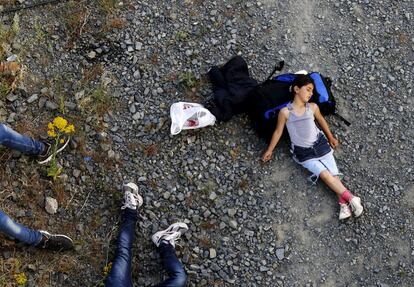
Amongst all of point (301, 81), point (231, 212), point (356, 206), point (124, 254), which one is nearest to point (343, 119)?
point (301, 81)

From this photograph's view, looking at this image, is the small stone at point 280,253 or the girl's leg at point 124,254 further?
the small stone at point 280,253

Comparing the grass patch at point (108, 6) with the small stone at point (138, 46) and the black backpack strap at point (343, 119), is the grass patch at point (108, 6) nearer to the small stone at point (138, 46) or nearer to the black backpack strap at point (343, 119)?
the small stone at point (138, 46)

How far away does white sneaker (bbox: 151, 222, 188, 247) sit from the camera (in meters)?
8.49

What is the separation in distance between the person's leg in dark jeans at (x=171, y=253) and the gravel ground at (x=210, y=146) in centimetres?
27

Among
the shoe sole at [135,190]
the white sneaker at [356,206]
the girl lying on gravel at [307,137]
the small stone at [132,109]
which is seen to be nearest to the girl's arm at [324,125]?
the girl lying on gravel at [307,137]

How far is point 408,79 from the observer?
10.1 metres

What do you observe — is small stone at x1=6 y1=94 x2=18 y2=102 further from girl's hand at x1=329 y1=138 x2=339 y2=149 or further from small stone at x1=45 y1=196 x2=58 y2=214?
girl's hand at x1=329 y1=138 x2=339 y2=149

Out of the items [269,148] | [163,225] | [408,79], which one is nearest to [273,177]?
[269,148]

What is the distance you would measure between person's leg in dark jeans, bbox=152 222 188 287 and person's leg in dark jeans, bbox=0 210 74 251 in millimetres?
1392

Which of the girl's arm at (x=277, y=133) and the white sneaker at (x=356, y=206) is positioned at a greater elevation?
the girl's arm at (x=277, y=133)

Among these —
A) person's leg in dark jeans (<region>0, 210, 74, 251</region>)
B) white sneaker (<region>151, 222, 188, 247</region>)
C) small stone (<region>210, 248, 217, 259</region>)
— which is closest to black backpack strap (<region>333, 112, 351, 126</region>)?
small stone (<region>210, 248, 217, 259</region>)

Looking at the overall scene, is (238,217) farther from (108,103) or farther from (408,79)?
(408,79)

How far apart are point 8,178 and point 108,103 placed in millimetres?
2110

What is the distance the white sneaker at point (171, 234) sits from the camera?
8493 millimetres
